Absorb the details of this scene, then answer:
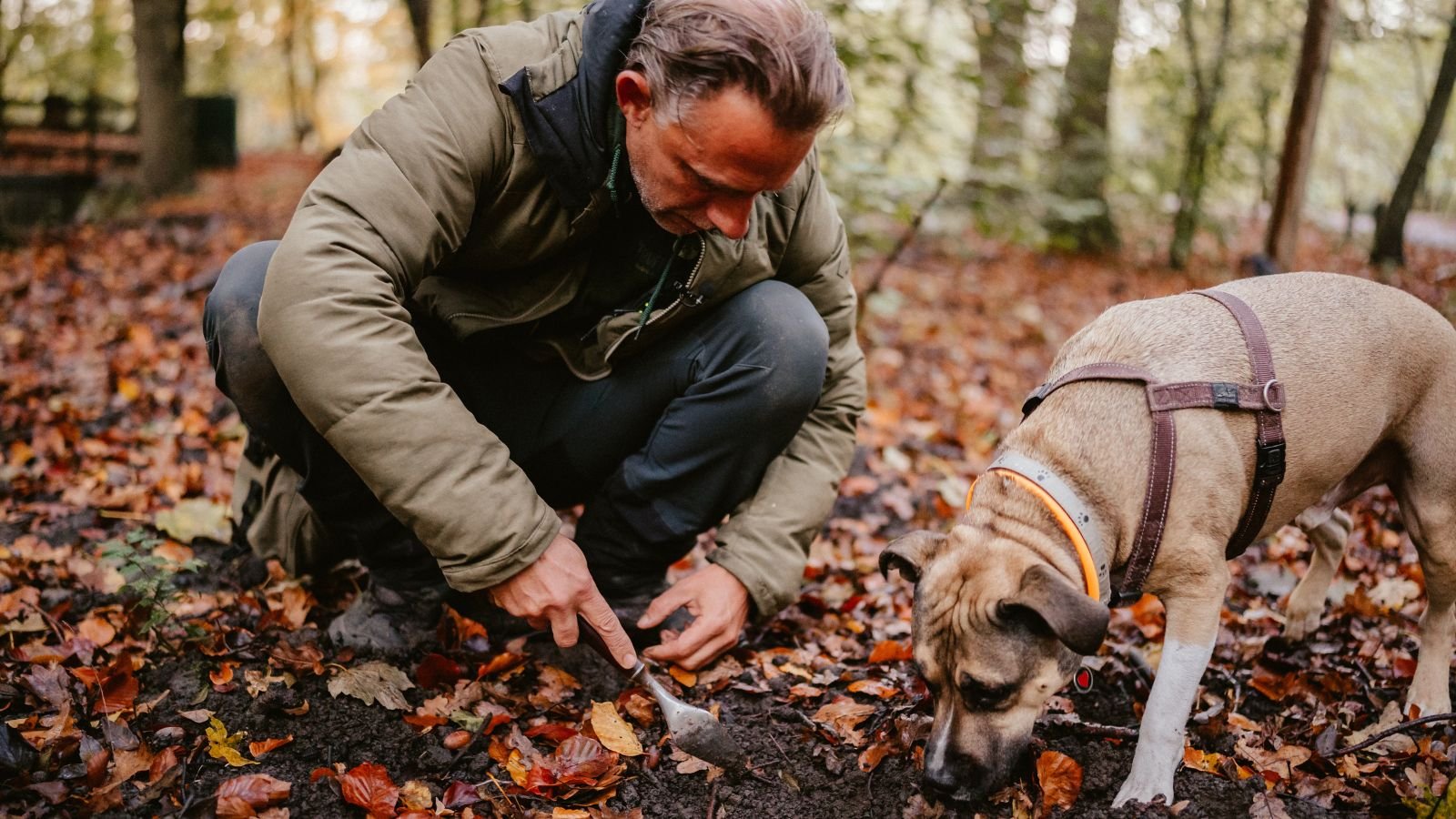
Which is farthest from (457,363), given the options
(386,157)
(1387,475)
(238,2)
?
(238,2)

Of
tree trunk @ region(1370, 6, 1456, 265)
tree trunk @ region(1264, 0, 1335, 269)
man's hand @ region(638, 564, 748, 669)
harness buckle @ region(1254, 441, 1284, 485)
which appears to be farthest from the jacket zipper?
tree trunk @ region(1370, 6, 1456, 265)

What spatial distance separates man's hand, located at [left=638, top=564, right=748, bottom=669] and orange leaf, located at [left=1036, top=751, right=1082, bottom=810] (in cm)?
104

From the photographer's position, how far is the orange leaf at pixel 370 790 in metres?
2.54

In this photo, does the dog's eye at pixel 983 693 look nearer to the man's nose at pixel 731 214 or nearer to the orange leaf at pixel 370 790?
the man's nose at pixel 731 214

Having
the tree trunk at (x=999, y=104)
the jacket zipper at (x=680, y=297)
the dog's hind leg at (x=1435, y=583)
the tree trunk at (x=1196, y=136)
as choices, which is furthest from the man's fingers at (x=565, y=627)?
the tree trunk at (x=1196, y=136)

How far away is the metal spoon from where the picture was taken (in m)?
2.80

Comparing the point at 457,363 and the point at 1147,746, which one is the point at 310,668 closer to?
the point at 457,363

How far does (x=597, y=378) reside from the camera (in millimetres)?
3377

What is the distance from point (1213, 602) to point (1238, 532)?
1.24 feet

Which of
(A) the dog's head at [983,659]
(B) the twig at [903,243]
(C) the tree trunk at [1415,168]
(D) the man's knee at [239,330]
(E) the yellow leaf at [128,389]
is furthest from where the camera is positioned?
(C) the tree trunk at [1415,168]

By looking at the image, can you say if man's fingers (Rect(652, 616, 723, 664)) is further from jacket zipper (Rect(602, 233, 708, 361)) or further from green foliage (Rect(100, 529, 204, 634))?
green foliage (Rect(100, 529, 204, 634))

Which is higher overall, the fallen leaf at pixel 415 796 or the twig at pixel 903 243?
the twig at pixel 903 243

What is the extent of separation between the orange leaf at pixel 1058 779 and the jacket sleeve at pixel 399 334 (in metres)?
1.58

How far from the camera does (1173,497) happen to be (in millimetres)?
2939
